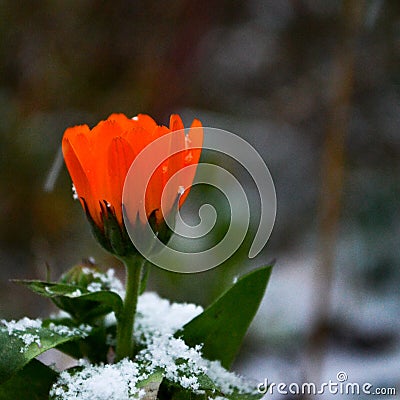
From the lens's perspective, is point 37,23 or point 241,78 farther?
point 241,78

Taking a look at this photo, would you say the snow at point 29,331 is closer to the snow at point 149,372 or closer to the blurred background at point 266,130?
the snow at point 149,372

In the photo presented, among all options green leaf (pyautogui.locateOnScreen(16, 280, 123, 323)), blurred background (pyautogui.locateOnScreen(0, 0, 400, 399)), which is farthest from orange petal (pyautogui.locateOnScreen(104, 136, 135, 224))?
blurred background (pyautogui.locateOnScreen(0, 0, 400, 399))

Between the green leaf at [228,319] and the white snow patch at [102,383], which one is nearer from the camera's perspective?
the white snow patch at [102,383]

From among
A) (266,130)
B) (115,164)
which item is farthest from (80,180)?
(266,130)

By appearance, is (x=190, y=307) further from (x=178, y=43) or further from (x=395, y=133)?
(x=178, y=43)

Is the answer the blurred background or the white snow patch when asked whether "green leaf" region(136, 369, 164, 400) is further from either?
the blurred background

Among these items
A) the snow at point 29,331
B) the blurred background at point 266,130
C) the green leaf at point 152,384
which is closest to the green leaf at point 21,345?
the snow at point 29,331

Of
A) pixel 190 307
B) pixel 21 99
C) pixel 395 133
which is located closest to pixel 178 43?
pixel 21 99
